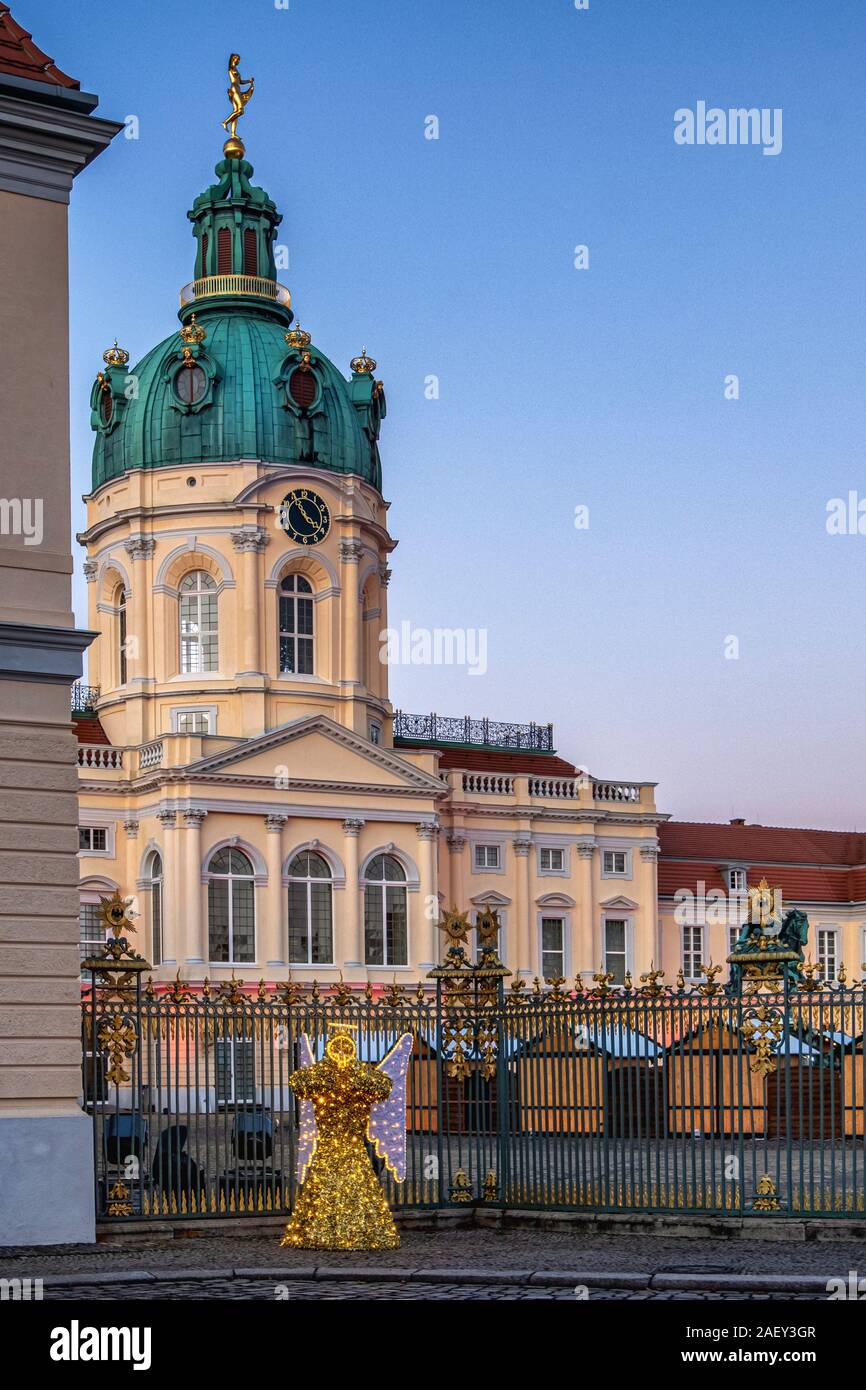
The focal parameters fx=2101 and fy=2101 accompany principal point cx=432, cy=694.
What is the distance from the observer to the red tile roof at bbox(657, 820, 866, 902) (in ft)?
223

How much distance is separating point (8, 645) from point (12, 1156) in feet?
14.4

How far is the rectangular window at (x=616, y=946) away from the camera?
211ft

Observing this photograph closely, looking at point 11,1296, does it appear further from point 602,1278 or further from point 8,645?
point 8,645

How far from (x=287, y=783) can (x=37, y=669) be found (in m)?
37.7

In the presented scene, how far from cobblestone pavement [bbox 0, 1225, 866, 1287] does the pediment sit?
120ft

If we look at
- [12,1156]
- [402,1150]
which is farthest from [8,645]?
[402,1150]

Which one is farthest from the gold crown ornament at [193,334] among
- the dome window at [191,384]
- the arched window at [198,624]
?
the arched window at [198,624]

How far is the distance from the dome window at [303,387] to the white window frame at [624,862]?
1640 centimetres

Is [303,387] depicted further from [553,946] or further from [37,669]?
[37,669]

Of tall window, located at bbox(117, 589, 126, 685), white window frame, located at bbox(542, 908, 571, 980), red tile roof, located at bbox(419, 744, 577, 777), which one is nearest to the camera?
tall window, located at bbox(117, 589, 126, 685)

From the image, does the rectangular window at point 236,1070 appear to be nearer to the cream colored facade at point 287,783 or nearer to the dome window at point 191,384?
the cream colored facade at point 287,783

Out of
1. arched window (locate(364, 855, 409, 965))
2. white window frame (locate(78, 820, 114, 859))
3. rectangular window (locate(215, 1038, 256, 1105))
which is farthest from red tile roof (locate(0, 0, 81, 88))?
arched window (locate(364, 855, 409, 965))

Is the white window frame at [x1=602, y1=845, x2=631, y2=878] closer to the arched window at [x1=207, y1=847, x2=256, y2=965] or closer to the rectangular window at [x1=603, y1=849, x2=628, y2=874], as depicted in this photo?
the rectangular window at [x1=603, y1=849, x2=628, y2=874]

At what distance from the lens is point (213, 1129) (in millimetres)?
19688
